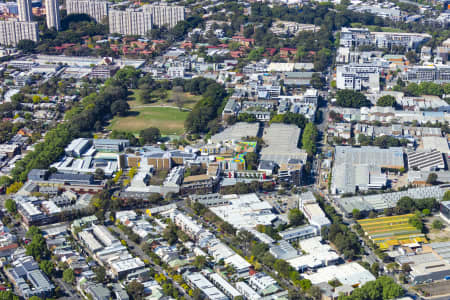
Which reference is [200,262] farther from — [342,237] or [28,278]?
[28,278]

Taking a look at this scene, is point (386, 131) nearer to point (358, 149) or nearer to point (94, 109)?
point (358, 149)

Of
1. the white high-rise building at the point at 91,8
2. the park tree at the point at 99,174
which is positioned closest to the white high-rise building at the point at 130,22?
the white high-rise building at the point at 91,8

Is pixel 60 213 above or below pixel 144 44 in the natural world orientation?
below

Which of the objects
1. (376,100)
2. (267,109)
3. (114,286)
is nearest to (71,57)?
(267,109)

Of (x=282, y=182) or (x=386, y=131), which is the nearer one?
(x=282, y=182)

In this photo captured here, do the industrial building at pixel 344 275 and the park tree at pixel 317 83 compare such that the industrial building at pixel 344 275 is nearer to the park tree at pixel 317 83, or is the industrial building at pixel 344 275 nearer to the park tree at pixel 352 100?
the park tree at pixel 352 100

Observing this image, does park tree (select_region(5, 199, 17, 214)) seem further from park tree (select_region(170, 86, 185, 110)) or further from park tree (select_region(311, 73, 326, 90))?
park tree (select_region(311, 73, 326, 90))

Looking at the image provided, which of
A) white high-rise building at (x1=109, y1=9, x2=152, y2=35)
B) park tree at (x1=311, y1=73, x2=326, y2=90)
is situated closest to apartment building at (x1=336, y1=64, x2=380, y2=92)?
park tree at (x1=311, y1=73, x2=326, y2=90)
